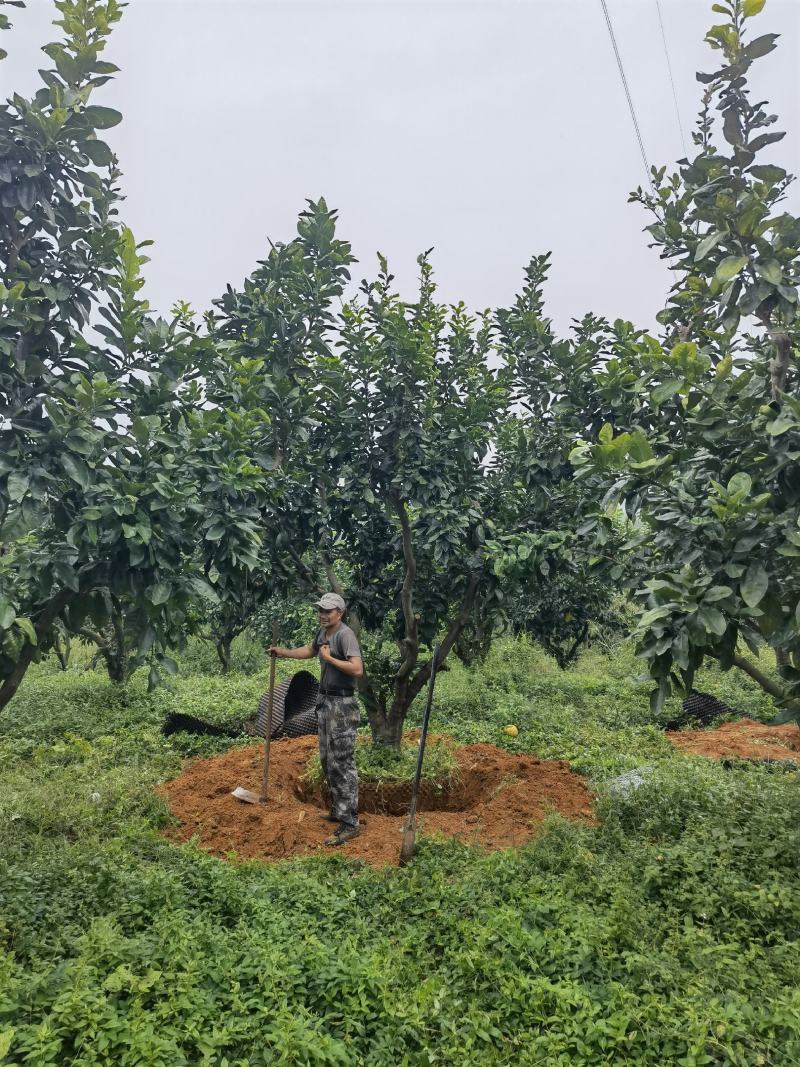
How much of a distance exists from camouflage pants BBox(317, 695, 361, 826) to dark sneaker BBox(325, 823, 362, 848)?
0.05 metres

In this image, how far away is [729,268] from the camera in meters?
3.55

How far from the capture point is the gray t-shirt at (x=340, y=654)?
19.1 ft

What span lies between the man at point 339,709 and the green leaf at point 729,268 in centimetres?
356

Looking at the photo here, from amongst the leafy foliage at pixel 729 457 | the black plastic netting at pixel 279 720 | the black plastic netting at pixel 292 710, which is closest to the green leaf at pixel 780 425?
the leafy foliage at pixel 729 457

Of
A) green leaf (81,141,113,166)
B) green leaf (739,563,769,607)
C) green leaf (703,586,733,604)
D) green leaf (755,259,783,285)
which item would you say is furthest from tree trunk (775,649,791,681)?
green leaf (81,141,113,166)

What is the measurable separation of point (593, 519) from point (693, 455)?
0.64 metres

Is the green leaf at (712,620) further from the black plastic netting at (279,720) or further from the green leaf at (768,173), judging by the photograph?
the black plastic netting at (279,720)

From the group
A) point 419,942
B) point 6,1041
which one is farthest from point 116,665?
point 6,1041

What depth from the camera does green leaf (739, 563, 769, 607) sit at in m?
3.12

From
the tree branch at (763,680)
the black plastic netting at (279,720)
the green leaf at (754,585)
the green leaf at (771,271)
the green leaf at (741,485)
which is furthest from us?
the black plastic netting at (279,720)

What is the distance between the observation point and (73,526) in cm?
324

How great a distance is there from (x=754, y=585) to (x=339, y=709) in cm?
353

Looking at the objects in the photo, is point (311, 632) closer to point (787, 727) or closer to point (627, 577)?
point (787, 727)

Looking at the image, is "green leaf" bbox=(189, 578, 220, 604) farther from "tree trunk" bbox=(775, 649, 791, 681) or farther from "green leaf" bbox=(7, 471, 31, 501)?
"tree trunk" bbox=(775, 649, 791, 681)
